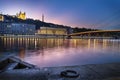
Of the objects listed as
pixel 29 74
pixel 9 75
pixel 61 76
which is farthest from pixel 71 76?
pixel 9 75

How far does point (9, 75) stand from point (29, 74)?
1.53 feet

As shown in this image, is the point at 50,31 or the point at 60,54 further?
the point at 50,31

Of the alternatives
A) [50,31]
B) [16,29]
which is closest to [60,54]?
[16,29]

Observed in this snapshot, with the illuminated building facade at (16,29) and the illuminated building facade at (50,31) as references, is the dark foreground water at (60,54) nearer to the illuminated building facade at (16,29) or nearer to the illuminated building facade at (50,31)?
the illuminated building facade at (16,29)

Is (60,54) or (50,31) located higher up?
(50,31)

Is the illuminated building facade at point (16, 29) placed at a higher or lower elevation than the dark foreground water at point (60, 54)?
higher

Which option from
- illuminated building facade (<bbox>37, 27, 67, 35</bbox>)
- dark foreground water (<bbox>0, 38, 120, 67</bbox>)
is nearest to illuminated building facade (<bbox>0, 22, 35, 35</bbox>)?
illuminated building facade (<bbox>37, 27, 67, 35</bbox>)

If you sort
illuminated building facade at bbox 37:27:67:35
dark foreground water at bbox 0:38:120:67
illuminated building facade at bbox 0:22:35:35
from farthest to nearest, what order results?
1. illuminated building facade at bbox 37:27:67:35
2. illuminated building facade at bbox 0:22:35:35
3. dark foreground water at bbox 0:38:120:67

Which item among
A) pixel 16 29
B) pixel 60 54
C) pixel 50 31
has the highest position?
pixel 16 29

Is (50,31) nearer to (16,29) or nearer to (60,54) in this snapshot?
(16,29)

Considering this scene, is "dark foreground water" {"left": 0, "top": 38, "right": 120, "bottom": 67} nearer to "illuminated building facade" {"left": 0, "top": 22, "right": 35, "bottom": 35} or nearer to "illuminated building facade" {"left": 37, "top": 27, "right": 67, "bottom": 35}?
"illuminated building facade" {"left": 0, "top": 22, "right": 35, "bottom": 35}

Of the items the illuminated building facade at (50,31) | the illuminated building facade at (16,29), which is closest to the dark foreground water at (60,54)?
the illuminated building facade at (16,29)

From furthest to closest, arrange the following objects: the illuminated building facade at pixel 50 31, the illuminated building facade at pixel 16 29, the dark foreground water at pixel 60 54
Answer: the illuminated building facade at pixel 50 31 → the illuminated building facade at pixel 16 29 → the dark foreground water at pixel 60 54

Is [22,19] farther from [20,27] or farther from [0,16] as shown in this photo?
[20,27]
